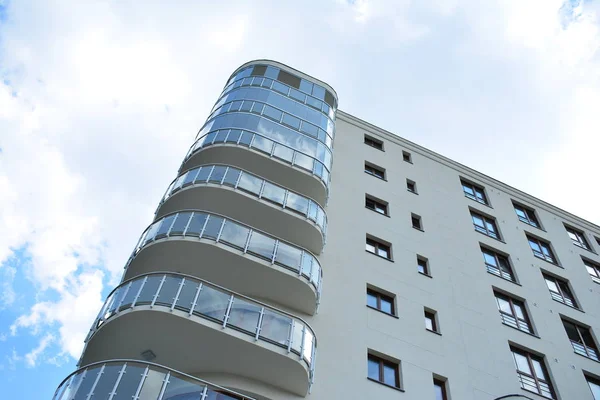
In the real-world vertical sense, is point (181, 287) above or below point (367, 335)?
below

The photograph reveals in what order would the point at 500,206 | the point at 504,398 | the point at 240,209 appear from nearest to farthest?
the point at 504,398, the point at 240,209, the point at 500,206

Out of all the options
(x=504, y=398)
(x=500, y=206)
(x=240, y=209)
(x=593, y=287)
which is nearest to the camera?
(x=504, y=398)

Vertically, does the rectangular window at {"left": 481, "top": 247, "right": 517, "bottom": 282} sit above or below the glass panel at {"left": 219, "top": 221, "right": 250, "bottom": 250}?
above

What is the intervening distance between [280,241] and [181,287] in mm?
3377

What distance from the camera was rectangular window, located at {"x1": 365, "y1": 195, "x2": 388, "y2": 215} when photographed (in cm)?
1948

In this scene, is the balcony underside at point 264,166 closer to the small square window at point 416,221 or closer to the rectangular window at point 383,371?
the small square window at point 416,221

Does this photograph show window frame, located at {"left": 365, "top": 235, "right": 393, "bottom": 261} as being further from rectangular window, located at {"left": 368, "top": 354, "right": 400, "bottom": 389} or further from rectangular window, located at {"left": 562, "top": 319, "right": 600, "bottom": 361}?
rectangular window, located at {"left": 562, "top": 319, "right": 600, "bottom": 361}

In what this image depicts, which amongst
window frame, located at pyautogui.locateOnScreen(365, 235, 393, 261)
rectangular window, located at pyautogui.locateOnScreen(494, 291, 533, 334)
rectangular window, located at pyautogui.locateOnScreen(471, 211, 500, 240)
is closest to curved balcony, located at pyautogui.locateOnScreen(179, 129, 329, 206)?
window frame, located at pyautogui.locateOnScreen(365, 235, 393, 261)

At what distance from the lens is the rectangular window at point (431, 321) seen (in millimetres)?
15745

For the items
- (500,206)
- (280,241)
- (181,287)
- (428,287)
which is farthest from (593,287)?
(181,287)

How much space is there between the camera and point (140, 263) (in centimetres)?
1395

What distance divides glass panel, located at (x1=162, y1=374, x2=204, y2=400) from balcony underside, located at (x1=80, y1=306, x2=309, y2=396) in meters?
1.77

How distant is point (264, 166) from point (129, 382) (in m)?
9.20

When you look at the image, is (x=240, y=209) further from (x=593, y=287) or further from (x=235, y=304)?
(x=593, y=287)
